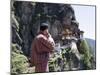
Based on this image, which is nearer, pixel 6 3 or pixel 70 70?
pixel 6 3

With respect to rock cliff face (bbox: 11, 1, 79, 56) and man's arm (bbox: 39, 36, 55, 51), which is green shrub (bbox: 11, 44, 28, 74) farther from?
man's arm (bbox: 39, 36, 55, 51)

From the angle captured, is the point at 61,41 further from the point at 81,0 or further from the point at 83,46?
the point at 81,0

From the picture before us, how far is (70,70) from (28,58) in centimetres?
50

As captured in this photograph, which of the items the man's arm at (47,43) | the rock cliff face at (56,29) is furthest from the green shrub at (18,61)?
the man's arm at (47,43)

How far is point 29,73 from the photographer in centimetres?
240

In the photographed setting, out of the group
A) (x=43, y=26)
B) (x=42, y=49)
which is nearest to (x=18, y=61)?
(x=42, y=49)

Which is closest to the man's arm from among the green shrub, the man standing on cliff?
the man standing on cliff

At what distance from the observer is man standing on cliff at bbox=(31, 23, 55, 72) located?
2426 millimetres

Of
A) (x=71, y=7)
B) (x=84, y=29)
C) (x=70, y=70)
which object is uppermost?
(x=71, y=7)

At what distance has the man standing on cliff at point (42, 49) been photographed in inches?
95.5

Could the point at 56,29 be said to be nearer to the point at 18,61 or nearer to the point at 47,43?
the point at 47,43

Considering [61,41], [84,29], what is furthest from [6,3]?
[84,29]

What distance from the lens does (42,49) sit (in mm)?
2451

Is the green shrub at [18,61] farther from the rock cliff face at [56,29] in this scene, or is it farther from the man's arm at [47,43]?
the man's arm at [47,43]
